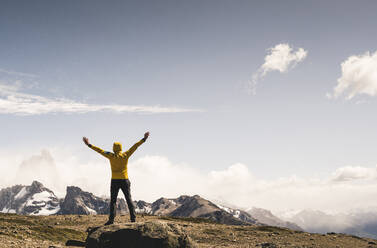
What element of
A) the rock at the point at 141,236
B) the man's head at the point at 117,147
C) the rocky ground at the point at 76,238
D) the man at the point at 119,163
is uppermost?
the man's head at the point at 117,147

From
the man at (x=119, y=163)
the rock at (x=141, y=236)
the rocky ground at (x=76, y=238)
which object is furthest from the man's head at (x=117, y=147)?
the rocky ground at (x=76, y=238)

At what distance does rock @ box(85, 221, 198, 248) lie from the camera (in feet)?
40.9

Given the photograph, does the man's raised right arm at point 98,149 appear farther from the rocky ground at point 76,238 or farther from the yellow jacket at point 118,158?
the rocky ground at point 76,238

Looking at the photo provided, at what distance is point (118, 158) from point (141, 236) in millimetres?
3777

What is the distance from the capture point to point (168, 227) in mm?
13273

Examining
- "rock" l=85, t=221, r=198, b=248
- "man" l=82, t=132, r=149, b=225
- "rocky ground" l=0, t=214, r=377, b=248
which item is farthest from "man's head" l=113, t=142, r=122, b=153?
"rocky ground" l=0, t=214, r=377, b=248

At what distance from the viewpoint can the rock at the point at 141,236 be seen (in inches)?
491

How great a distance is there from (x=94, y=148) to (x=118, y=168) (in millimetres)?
1562

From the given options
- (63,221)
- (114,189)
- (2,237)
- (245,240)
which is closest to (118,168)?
(114,189)

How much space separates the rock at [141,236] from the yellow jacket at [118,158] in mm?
2424

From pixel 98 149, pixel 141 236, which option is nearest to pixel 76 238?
pixel 98 149

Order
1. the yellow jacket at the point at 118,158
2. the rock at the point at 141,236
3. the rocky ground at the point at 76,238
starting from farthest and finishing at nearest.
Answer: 1. the rocky ground at the point at 76,238
2. the yellow jacket at the point at 118,158
3. the rock at the point at 141,236

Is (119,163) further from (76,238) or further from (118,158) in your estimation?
(76,238)

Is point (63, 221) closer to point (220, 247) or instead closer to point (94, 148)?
point (220, 247)
